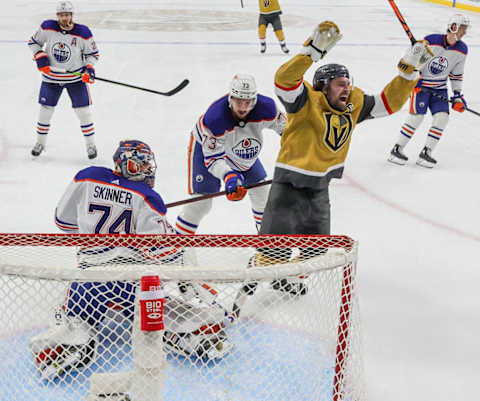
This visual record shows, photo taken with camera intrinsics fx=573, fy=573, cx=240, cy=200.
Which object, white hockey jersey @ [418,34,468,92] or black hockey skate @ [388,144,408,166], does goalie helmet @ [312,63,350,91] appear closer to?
white hockey jersey @ [418,34,468,92]

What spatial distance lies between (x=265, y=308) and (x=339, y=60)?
6.55m

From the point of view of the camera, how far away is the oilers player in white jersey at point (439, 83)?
387cm

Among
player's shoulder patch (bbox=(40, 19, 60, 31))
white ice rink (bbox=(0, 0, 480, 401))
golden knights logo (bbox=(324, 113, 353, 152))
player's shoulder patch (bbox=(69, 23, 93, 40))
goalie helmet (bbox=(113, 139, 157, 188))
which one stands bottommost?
white ice rink (bbox=(0, 0, 480, 401))

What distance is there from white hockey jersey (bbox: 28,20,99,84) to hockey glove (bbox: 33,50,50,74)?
3 cm

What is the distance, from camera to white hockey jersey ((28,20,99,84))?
377 centimetres

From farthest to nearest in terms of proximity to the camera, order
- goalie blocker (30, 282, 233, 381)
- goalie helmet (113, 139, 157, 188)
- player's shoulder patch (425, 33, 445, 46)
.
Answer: player's shoulder patch (425, 33, 445, 46)
goalie helmet (113, 139, 157, 188)
goalie blocker (30, 282, 233, 381)

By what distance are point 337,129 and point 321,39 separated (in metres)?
0.36

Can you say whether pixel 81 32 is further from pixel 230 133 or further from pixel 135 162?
pixel 135 162

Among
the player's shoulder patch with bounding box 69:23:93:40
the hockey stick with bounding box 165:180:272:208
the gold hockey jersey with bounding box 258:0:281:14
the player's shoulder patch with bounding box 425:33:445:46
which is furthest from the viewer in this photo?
the gold hockey jersey with bounding box 258:0:281:14

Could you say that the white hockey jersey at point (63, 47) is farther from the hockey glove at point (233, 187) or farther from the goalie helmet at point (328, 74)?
the goalie helmet at point (328, 74)

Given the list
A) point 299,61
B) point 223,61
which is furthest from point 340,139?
point 223,61

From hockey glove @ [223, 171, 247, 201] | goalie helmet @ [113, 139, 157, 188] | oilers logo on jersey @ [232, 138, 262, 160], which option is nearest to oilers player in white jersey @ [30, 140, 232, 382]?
goalie helmet @ [113, 139, 157, 188]

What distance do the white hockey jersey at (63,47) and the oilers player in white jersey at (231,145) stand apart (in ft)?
5.58

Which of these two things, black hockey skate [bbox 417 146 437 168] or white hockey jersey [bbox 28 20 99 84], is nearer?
white hockey jersey [bbox 28 20 99 84]
